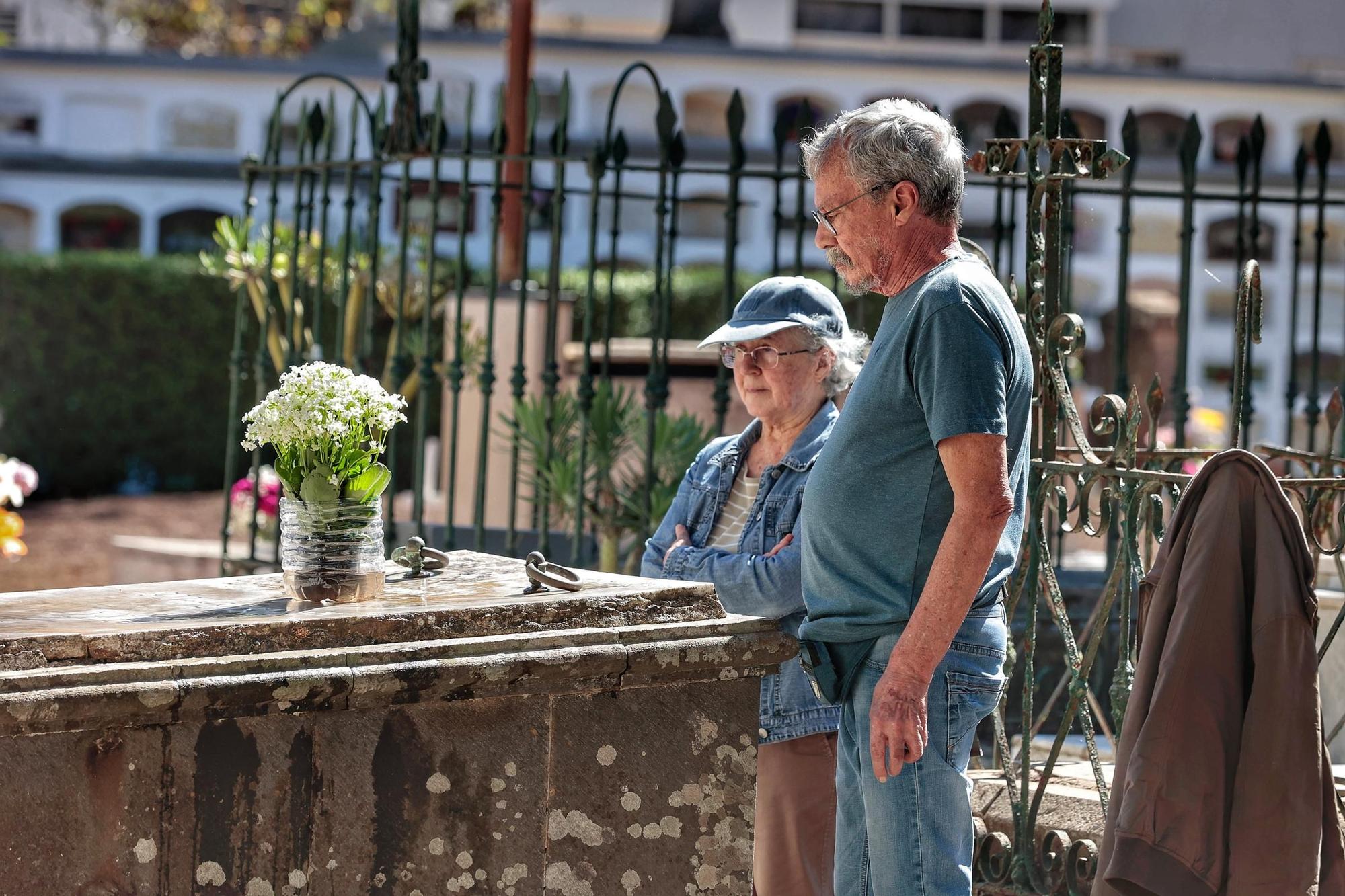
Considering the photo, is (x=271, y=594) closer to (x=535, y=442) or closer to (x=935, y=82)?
(x=535, y=442)

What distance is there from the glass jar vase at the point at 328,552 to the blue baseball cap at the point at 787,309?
108cm

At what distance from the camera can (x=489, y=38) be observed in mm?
25938

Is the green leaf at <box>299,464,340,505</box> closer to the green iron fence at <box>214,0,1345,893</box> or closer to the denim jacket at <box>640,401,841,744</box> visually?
the denim jacket at <box>640,401,841,744</box>

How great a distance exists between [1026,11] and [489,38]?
15.2m

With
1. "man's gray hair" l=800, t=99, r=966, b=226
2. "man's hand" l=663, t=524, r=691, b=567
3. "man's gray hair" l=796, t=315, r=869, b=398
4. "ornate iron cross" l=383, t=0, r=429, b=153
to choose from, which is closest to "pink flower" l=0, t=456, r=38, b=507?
"ornate iron cross" l=383, t=0, r=429, b=153

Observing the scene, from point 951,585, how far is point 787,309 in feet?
3.47

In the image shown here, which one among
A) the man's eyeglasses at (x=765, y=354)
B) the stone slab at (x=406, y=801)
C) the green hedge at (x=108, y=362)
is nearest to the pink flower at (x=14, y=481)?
the man's eyeglasses at (x=765, y=354)

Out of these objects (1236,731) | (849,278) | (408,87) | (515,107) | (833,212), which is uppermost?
(515,107)

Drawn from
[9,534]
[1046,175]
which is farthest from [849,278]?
[9,534]

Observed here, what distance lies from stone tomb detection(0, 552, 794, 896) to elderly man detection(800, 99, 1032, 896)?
18 cm

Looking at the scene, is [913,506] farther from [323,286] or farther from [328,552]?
[323,286]

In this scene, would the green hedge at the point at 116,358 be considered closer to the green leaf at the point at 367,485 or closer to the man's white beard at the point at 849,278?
the man's white beard at the point at 849,278

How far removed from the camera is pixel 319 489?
96.0 inches

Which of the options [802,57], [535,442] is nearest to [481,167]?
[802,57]
